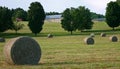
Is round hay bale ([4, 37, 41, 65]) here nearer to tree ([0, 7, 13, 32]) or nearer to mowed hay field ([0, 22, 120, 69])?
mowed hay field ([0, 22, 120, 69])

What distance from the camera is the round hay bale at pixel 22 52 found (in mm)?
21500

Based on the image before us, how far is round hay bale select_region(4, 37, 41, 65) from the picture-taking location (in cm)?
2150

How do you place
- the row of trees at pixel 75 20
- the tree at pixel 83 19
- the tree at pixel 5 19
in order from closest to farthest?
the tree at pixel 5 19, the row of trees at pixel 75 20, the tree at pixel 83 19

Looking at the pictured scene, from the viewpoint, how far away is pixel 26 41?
22.5 m

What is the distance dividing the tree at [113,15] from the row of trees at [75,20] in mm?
5720

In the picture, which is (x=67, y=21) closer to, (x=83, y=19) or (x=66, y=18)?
(x=66, y=18)

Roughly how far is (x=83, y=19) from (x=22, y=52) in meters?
91.0

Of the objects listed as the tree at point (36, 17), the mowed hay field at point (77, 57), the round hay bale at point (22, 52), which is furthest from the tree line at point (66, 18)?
the round hay bale at point (22, 52)

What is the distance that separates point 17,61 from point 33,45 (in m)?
1.48

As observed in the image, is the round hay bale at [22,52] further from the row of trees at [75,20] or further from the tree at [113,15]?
the tree at [113,15]

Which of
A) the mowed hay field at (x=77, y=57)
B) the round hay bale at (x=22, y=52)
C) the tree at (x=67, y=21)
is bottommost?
the tree at (x=67, y=21)

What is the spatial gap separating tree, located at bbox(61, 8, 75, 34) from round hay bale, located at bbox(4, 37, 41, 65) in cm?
7943

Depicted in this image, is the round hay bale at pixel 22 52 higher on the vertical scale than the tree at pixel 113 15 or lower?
higher

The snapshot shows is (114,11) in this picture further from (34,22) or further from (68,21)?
(34,22)
